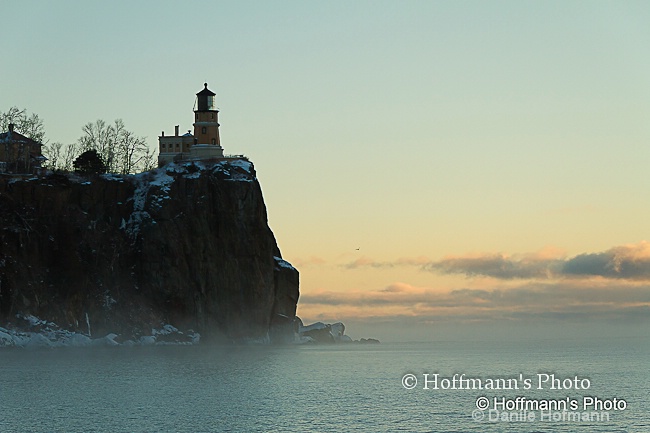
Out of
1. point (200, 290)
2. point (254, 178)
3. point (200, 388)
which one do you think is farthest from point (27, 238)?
point (200, 388)

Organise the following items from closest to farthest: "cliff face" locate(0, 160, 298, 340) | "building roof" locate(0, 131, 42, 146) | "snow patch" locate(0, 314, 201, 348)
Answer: "snow patch" locate(0, 314, 201, 348) → "cliff face" locate(0, 160, 298, 340) → "building roof" locate(0, 131, 42, 146)

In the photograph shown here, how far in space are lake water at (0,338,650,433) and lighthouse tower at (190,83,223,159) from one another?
56.5 meters

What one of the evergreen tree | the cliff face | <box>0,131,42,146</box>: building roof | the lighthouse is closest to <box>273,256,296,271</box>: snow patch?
the cliff face

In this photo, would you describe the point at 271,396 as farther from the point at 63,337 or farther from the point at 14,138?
the point at 14,138

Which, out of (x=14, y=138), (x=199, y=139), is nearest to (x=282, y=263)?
(x=199, y=139)

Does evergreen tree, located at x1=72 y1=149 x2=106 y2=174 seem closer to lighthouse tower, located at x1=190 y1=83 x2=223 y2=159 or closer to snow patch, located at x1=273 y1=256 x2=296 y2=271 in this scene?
lighthouse tower, located at x1=190 y1=83 x2=223 y2=159

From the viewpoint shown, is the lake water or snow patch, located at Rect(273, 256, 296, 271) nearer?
the lake water

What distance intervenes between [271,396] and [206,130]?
103854mm

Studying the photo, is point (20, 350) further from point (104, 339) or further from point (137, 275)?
point (137, 275)

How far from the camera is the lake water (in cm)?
6142

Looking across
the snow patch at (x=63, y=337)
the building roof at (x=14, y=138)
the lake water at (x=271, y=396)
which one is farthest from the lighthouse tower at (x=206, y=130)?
the lake water at (x=271, y=396)

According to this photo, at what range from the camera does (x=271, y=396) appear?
258ft

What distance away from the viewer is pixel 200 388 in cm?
8431

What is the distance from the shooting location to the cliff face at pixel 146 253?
15100cm
